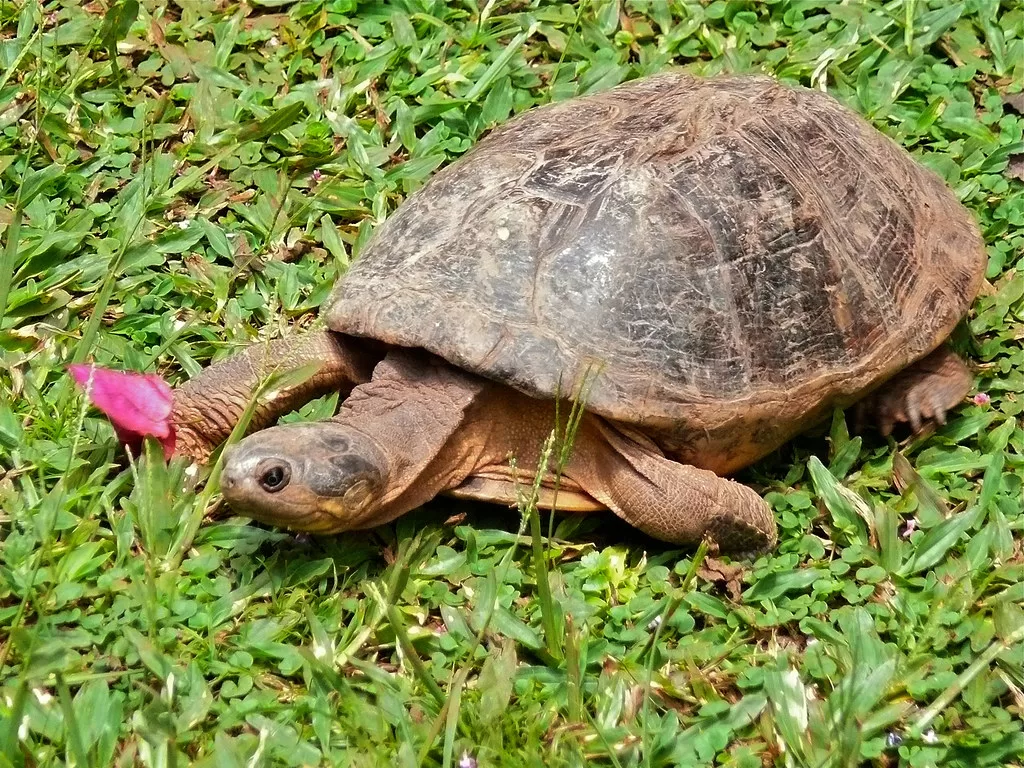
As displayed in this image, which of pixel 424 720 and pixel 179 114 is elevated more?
pixel 179 114

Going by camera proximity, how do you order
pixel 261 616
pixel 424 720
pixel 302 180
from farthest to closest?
pixel 302 180 → pixel 261 616 → pixel 424 720

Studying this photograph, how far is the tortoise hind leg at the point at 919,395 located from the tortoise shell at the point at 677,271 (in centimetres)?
17

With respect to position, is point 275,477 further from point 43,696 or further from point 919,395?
point 919,395

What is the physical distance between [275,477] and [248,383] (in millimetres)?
709

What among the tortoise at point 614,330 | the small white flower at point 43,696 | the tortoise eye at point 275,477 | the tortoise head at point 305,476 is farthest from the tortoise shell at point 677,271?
the small white flower at point 43,696

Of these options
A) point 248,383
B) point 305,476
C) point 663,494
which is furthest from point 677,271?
point 248,383

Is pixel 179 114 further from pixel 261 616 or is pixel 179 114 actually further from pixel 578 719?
pixel 578 719

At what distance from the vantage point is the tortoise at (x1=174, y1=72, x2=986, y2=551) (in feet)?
11.3

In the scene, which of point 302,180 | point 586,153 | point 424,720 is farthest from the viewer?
point 302,180

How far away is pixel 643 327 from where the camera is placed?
11.6ft

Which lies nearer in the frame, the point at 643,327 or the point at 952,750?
the point at 952,750

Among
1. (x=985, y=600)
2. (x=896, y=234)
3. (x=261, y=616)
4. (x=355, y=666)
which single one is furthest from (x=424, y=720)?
(x=896, y=234)

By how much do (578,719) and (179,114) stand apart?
3.18 meters

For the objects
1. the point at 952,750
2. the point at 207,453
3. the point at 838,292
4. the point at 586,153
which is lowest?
the point at 952,750
